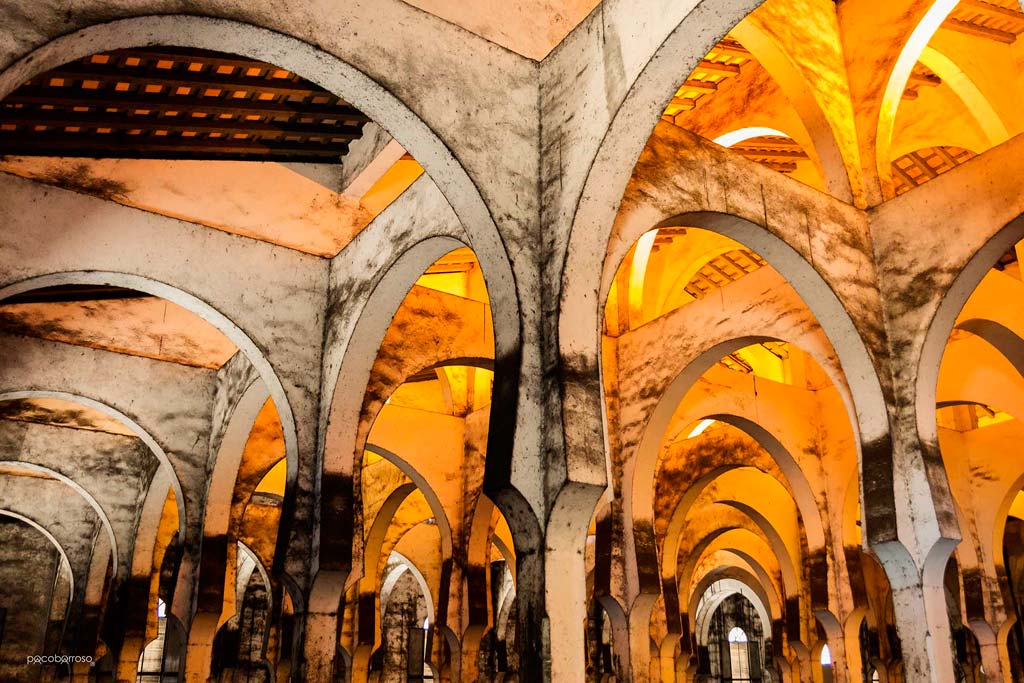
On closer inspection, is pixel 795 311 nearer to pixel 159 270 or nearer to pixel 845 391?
pixel 845 391

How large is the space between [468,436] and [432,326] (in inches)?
149

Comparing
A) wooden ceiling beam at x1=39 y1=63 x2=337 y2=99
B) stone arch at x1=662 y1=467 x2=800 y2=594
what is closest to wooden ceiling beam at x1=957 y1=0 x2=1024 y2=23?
stone arch at x1=662 y1=467 x2=800 y2=594

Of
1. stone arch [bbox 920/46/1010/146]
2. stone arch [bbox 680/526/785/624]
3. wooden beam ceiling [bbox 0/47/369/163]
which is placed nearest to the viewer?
wooden beam ceiling [bbox 0/47/369/163]

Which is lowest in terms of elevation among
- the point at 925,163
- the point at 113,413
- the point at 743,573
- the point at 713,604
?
the point at 713,604

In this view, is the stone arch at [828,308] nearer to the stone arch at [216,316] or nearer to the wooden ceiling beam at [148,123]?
the stone arch at [216,316]

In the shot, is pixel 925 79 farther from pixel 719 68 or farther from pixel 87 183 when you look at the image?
pixel 87 183

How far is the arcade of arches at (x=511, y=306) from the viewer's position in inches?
242

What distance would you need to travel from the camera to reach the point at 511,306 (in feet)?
20.5

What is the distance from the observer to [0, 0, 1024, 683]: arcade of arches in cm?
614

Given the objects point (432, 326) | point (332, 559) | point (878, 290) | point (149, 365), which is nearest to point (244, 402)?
point (149, 365)

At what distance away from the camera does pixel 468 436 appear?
14.9m

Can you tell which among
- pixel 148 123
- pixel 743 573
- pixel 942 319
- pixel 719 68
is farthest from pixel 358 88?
pixel 743 573

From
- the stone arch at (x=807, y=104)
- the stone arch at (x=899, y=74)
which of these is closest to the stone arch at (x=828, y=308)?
the stone arch at (x=807, y=104)

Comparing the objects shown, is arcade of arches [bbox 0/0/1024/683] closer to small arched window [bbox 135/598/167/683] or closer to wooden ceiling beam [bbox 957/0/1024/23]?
wooden ceiling beam [bbox 957/0/1024/23]
